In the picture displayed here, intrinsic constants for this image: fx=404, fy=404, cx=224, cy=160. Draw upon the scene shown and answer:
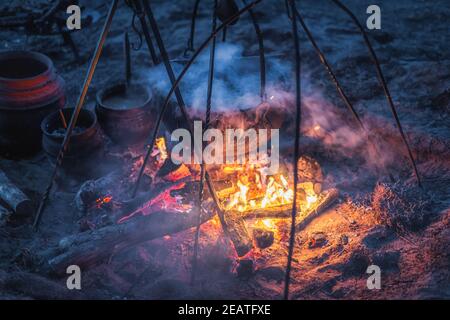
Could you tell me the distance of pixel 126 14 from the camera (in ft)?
29.2

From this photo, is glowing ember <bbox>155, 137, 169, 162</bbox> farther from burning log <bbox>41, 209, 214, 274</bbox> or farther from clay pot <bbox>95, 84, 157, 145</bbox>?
burning log <bbox>41, 209, 214, 274</bbox>

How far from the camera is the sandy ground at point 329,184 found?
11.7 feet

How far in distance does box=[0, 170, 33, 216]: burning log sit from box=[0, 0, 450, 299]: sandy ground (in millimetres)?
146

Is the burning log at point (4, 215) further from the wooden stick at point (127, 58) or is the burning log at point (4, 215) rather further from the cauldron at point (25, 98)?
the wooden stick at point (127, 58)

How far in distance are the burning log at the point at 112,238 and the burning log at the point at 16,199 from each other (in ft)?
2.87

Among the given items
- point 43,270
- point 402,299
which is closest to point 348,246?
point 402,299

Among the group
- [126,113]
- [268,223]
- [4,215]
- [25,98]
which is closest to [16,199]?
[4,215]

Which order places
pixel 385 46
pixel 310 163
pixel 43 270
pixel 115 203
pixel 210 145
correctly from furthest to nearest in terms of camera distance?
pixel 385 46 → pixel 310 163 → pixel 115 203 → pixel 210 145 → pixel 43 270

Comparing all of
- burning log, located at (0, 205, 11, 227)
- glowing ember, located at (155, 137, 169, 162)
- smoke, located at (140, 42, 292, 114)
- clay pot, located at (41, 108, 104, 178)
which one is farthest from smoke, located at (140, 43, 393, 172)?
burning log, located at (0, 205, 11, 227)

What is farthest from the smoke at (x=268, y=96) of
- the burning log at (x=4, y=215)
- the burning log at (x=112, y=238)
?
the burning log at (x=4, y=215)

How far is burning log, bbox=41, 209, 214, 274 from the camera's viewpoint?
12.1 feet

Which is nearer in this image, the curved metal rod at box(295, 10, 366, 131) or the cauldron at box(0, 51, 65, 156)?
the curved metal rod at box(295, 10, 366, 131)
